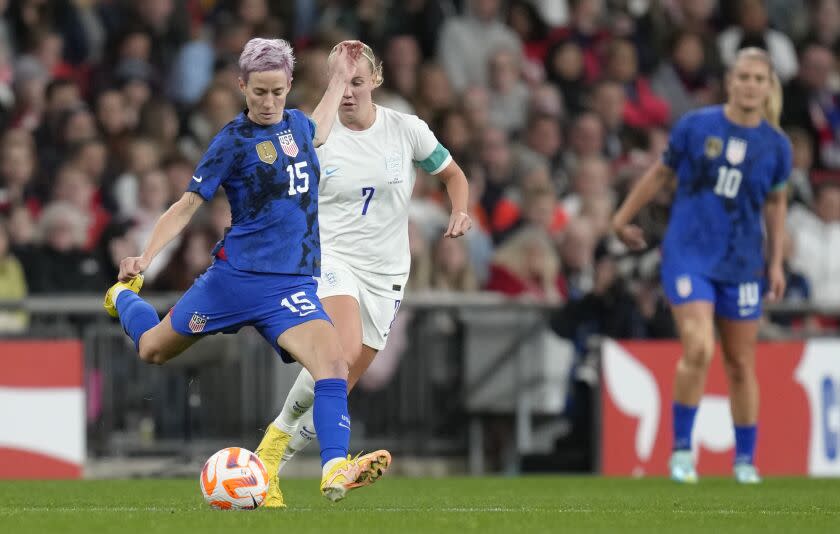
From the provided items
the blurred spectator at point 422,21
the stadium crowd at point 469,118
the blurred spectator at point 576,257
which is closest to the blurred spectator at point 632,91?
the stadium crowd at point 469,118

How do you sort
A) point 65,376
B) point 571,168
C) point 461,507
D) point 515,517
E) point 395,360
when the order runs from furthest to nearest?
point 571,168 → point 395,360 → point 65,376 → point 461,507 → point 515,517

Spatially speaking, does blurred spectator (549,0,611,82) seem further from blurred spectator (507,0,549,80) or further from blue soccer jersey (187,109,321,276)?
blue soccer jersey (187,109,321,276)

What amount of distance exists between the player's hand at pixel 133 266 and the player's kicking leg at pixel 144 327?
1.86ft

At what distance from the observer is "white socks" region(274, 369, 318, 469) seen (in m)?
9.78

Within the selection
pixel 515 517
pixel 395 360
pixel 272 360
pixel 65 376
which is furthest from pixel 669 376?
pixel 515 517

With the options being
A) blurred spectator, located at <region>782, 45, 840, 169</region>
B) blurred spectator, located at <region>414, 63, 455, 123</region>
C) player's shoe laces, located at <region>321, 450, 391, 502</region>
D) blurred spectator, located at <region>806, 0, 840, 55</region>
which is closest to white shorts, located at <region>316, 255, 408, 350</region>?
player's shoe laces, located at <region>321, 450, 391, 502</region>

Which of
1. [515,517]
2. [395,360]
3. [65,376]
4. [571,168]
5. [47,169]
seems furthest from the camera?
[571,168]

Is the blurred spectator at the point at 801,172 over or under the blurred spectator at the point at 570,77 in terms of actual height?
under

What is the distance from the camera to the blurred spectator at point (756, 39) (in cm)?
1998

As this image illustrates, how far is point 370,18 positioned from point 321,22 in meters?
0.50

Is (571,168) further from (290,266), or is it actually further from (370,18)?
(290,266)

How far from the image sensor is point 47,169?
1588 cm

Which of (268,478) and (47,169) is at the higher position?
(47,169)

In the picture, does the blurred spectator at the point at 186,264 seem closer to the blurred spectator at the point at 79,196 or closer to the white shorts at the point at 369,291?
the blurred spectator at the point at 79,196
